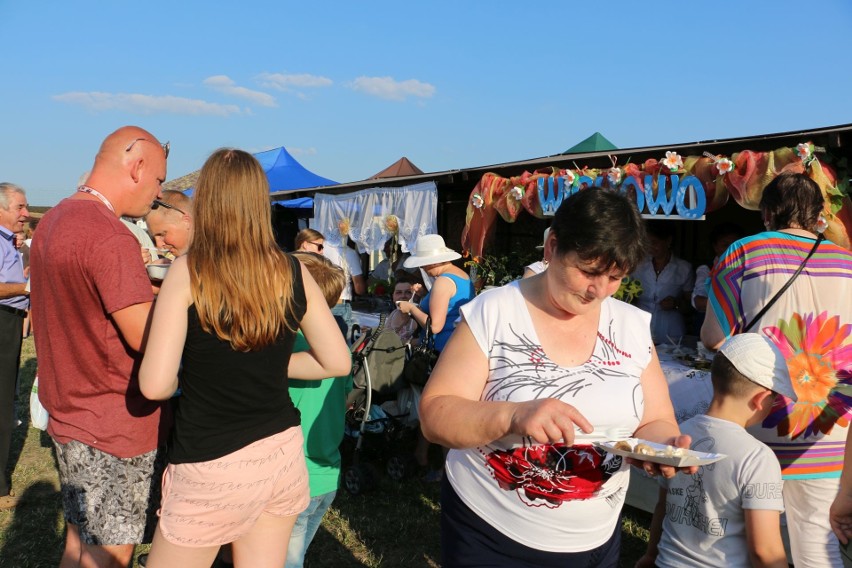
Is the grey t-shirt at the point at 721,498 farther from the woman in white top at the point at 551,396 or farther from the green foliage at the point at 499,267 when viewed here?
the green foliage at the point at 499,267

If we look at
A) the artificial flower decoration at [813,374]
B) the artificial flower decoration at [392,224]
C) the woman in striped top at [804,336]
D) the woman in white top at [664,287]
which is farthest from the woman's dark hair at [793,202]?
the artificial flower decoration at [392,224]

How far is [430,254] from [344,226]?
15.4 feet

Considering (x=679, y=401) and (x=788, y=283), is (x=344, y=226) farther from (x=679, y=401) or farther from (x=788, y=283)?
(x=788, y=283)

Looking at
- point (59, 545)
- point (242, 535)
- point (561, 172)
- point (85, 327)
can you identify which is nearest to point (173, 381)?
point (85, 327)

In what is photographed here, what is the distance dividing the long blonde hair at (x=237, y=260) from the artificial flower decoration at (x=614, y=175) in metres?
3.69

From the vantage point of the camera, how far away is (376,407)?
4.95 m

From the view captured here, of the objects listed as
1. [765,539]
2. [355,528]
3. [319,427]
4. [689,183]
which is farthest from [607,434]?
[689,183]

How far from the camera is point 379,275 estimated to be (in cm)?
962

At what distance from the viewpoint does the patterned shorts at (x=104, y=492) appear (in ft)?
6.79

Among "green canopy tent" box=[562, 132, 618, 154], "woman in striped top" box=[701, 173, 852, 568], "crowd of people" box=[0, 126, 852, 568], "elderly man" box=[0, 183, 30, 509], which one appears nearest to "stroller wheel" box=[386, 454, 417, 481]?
"crowd of people" box=[0, 126, 852, 568]

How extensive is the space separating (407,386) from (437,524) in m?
1.20

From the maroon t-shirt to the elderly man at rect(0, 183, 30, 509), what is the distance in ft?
8.59

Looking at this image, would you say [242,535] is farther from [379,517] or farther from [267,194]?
[379,517]

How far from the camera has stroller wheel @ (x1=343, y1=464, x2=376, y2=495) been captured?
4.62m
